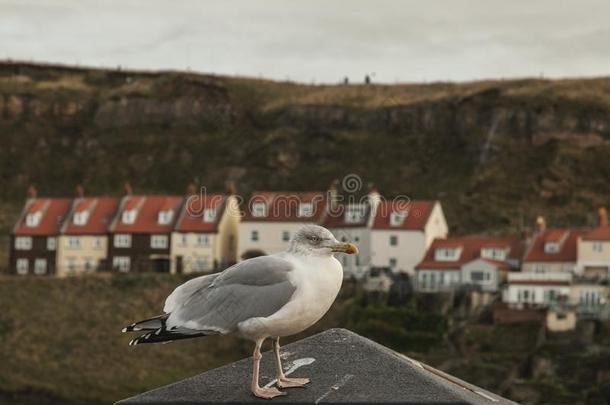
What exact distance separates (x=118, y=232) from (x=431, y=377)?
3676 inches

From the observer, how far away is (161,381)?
3009 inches

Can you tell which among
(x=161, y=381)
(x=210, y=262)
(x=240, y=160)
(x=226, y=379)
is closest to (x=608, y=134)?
(x=240, y=160)

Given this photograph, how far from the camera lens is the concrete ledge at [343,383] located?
28.3 feet

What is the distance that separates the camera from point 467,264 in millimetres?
85625

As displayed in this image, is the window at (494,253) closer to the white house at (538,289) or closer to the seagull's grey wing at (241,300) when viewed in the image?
the white house at (538,289)

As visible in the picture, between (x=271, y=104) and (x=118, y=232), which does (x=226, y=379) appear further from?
(x=271, y=104)

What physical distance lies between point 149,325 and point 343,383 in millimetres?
1557

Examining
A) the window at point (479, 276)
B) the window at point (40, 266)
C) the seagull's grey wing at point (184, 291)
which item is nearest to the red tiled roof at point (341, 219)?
the window at point (479, 276)

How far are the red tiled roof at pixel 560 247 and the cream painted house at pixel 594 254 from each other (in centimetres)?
72

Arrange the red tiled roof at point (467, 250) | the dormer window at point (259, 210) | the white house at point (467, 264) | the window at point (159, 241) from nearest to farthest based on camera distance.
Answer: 1. the white house at point (467, 264)
2. the red tiled roof at point (467, 250)
3. the dormer window at point (259, 210)
4. the window at point (159, 241)

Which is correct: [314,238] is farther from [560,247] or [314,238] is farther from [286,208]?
[286,208]

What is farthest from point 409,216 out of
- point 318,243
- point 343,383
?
point 343,383

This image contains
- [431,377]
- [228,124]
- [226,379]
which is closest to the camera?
[431,377]

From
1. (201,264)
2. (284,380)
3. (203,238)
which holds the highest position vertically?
(284,380)
